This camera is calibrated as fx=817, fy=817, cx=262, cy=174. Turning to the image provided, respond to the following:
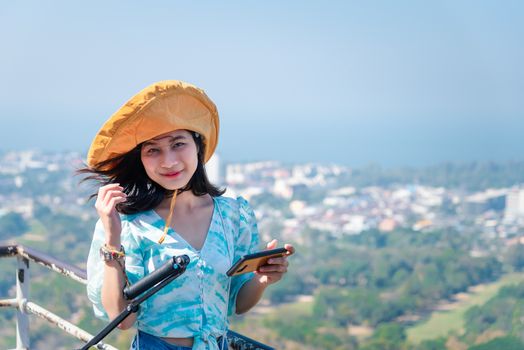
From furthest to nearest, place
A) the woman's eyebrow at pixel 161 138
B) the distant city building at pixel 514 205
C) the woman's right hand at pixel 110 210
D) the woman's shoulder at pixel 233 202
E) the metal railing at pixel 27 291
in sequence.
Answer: the distant city building at pixel 514 205
the metal railing at pixel 27 291
the woman's shoulder at pixel 233 202
the woman's eyebrow at pixel 161 138
the woman's right hand at pixel 110 210

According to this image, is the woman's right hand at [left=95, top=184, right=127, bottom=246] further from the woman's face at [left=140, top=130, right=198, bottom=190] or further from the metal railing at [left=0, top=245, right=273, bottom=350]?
the metal railing at [left=0, top=245, right=273, bottom=350]

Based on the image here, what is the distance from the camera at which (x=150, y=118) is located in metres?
1.23

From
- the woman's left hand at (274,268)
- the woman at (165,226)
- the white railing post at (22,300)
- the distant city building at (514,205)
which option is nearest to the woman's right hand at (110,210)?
the woman at (165,226)

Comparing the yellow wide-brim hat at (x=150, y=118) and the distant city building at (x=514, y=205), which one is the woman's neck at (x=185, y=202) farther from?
the distant city building at (x=514, y=205)

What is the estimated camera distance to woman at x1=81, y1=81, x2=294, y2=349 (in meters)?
1.22

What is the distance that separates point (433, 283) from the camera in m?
33.4

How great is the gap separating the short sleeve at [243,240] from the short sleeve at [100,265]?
0.58 feet

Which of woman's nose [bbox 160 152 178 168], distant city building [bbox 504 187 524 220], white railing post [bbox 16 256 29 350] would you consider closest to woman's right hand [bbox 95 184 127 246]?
woman's nose [bbox 160 152 178 168]

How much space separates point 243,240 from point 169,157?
0.20 m

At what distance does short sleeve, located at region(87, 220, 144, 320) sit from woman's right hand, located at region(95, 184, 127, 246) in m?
0.05

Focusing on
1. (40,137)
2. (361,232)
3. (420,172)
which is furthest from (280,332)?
(40,137)

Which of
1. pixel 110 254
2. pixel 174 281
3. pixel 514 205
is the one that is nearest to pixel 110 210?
pixel 110 254

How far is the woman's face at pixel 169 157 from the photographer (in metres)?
1.29

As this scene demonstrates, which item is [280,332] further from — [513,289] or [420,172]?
[420,172]
